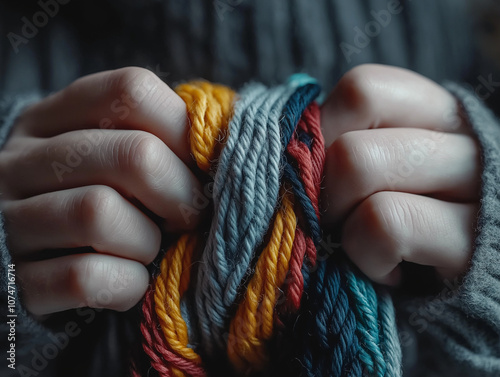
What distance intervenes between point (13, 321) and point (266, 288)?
284mm

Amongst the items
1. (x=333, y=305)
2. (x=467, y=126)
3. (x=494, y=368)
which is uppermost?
(x=467, y=126)

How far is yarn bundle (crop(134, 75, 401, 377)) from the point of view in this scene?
0.41 m

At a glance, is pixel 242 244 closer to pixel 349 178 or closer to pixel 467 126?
pixel 349 178

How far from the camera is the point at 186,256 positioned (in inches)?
17.7

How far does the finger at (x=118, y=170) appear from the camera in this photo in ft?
1.42

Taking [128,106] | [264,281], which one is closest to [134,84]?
[128,106]

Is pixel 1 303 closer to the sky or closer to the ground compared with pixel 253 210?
closer to the ground

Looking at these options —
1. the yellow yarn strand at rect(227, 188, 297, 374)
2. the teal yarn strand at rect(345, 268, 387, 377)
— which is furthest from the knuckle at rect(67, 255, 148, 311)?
A: the teal yarn strand at rect(345, 268, 387, 377)

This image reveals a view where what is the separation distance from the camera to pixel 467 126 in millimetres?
501

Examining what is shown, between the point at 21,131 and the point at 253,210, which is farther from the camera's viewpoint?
the point at 21,131

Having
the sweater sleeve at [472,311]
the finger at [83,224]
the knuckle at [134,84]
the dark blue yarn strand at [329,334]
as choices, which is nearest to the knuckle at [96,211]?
the finger at [83,224]

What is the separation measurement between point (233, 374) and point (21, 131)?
38 centimetres

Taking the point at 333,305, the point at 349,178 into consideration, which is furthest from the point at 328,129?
the point at 333,305

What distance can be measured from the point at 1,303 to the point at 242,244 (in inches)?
10.9
